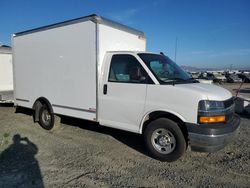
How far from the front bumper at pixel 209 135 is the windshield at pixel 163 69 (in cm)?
113

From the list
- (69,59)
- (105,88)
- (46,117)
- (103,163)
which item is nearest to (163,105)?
(105,88)

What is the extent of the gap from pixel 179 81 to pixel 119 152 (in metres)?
2.08

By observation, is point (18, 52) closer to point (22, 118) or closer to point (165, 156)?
point (22, 118)

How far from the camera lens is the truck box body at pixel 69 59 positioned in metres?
5.75

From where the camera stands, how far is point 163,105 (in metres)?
4.82

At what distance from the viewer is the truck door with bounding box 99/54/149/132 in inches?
203

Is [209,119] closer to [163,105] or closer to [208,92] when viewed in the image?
[208,92]

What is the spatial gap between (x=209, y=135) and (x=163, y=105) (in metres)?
1.03

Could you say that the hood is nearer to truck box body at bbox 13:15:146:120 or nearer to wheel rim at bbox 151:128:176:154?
wheel rim at bbox 151:128:176:154

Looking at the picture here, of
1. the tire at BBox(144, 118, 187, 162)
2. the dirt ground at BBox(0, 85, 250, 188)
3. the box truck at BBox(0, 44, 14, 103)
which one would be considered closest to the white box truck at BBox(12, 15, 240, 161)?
the tire at BBox(144, 118, 187, 162)

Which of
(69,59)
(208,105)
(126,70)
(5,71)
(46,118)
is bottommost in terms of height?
(46,118)

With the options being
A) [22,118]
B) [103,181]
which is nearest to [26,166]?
[103,181]

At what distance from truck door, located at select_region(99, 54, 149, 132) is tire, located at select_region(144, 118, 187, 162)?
38 cm

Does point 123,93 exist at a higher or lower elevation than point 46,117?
higher
